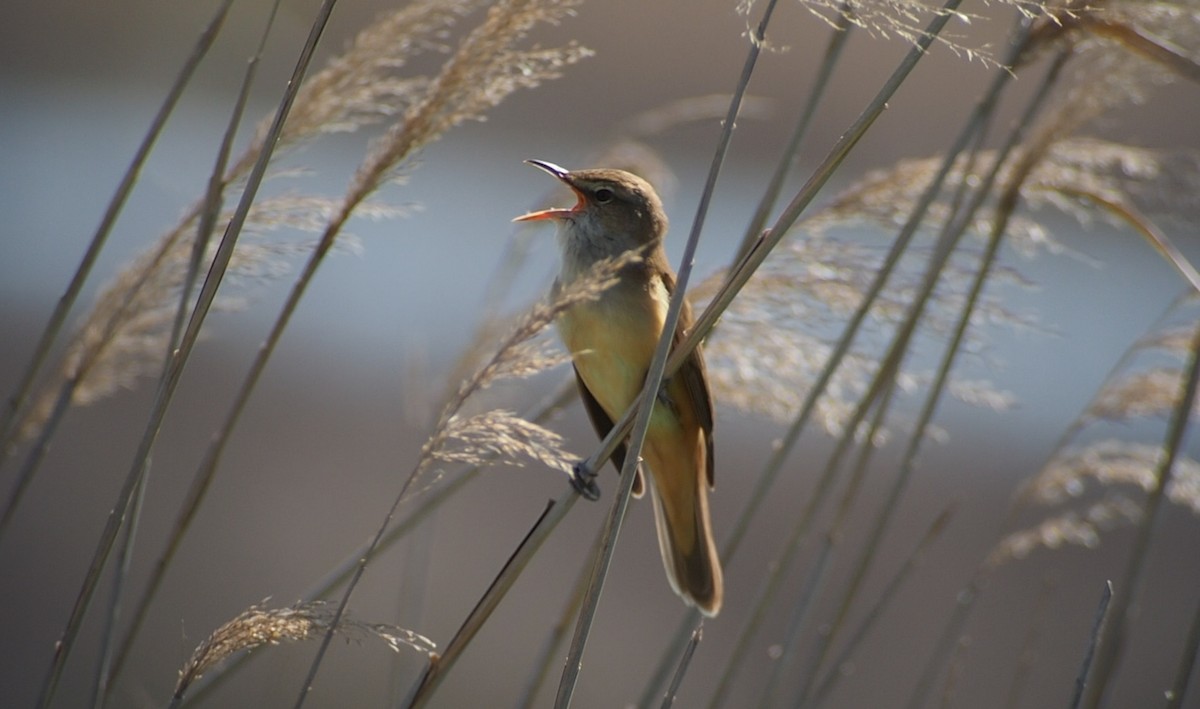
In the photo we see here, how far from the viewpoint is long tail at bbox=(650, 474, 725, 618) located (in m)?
2.11

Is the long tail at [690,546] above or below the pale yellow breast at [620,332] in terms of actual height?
below

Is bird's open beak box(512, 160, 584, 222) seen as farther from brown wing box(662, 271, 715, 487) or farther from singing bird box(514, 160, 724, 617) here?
brown wing box(662, 271, 715, 487)

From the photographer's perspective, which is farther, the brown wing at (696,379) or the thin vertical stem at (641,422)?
the brown wing at (696,379)

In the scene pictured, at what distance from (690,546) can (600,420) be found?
35 centimetres

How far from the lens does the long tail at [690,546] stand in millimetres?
2111

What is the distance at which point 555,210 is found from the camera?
2111 millimetres

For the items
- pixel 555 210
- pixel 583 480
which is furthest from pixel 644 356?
pixel 583 480

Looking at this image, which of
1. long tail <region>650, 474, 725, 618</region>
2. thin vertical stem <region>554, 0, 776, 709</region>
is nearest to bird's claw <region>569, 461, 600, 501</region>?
thin vertical stem <region>554, 0, 776, 709</region>

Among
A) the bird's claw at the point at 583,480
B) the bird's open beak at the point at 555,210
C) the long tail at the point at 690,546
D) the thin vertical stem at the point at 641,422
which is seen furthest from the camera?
the long tail at the point at 690,546

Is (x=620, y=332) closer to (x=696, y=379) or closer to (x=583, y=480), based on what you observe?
(x=696, y=379)

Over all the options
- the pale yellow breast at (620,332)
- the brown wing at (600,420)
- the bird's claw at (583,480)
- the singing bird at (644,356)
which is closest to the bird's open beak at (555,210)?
the singing bird at (644,356)

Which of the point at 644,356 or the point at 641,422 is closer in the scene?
the point at 641,422

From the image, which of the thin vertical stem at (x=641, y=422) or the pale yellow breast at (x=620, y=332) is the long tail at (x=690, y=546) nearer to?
the pale yellow breast at (x=620, y=332)

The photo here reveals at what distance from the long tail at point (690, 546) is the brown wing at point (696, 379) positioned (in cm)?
12
